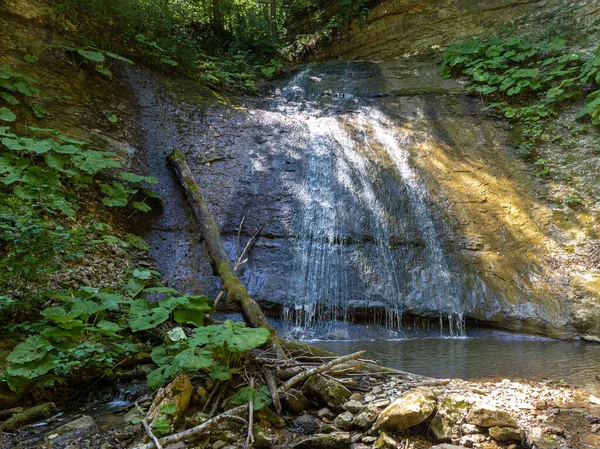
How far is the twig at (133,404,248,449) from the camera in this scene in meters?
2.14

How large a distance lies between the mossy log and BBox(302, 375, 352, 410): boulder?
40cm

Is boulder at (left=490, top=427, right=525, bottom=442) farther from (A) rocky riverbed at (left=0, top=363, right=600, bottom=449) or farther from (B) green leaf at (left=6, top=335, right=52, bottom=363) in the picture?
(B) green leaf at (left=6, top=335, right=52, bottom=363)

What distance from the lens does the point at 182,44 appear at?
356 inches

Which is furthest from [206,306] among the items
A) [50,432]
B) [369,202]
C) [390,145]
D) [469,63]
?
[469,63]

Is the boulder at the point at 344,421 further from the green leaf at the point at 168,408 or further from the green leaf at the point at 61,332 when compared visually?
the green leaf at the point at 61,332

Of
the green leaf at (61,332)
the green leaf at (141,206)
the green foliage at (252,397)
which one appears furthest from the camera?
the green leaf at (141,206)

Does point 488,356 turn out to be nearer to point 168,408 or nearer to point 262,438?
point 262,438

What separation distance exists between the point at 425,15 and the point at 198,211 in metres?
10.1

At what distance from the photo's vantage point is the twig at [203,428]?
2.14 metres

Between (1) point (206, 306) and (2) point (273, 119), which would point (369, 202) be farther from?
(1) point (206, 306)

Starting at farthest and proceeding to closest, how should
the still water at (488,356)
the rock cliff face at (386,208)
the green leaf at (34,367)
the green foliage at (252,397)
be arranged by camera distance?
the rock cliff face at (386,208) → the still water at (488,356) → the green leaf at (34,367) → the green foliage at (252,397)

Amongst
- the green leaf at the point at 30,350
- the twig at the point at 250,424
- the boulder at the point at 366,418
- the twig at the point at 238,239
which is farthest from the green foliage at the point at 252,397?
the twig at the point at 238,239

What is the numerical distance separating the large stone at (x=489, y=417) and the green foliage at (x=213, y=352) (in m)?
1.32

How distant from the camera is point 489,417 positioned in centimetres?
225
